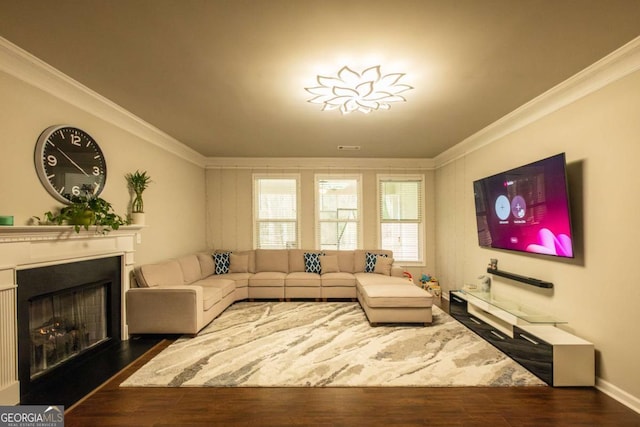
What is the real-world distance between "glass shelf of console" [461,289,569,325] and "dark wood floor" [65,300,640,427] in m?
0.64

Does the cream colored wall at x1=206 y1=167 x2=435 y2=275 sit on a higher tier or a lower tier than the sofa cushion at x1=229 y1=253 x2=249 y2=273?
higher

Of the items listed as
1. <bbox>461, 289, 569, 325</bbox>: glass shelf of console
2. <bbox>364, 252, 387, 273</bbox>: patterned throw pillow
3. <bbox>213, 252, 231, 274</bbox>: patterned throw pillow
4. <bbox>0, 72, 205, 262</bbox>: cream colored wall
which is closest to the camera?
<bbox>0, 72, 205, 262</bbox>: cream colored wall

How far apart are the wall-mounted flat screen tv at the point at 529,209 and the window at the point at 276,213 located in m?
3.49

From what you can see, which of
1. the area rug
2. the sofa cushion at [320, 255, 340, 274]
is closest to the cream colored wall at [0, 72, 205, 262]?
the area rug

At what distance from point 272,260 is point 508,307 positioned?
12.8 ft

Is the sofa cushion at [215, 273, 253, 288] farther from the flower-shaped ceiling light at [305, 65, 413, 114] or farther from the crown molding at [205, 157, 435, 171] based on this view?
the flower-shaped ceiling light at [305, 65, 413, 114]

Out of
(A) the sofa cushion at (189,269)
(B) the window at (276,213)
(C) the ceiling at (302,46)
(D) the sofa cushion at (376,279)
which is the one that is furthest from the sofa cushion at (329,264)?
(C) the ceiling at (302,46)

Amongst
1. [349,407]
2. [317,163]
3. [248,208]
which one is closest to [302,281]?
[248,208]

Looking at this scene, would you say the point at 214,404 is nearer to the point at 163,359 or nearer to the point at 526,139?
the point at 163,359

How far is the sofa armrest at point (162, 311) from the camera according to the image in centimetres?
Result: 357

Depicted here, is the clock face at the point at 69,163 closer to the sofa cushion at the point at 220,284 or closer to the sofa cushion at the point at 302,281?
the sofa cushion at the point at 220,284

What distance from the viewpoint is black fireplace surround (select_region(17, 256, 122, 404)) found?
2346 mm

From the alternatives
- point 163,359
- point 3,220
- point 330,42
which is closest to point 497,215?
point 330,42

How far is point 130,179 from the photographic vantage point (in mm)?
3785
